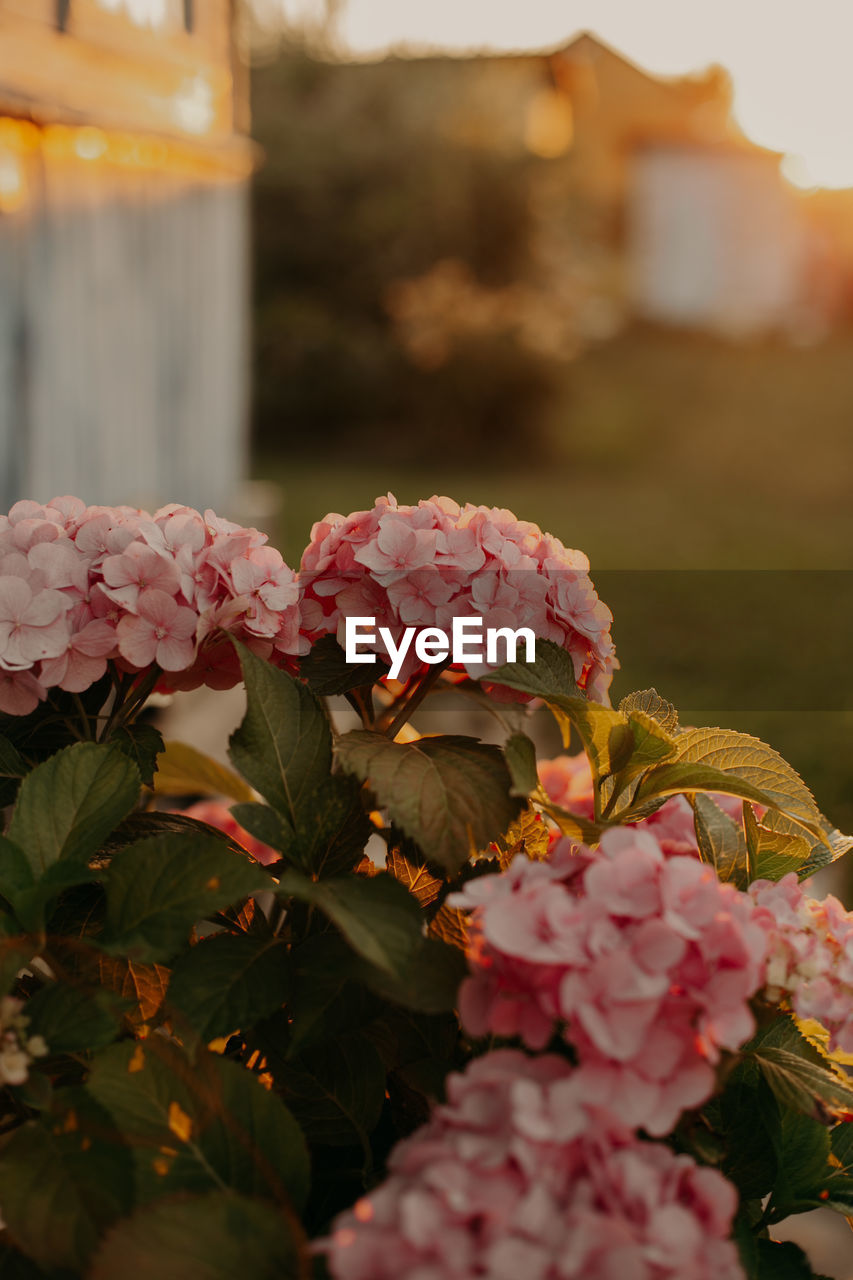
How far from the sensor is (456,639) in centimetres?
80

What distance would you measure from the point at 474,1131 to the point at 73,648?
408 millimetres

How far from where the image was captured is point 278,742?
74 centimetres

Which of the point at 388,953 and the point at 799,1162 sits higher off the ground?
the point at 388,953

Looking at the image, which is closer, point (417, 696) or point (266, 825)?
point (266, 825)

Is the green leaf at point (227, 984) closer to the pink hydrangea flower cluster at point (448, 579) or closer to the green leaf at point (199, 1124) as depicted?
the green leaf at point (199, 1124)

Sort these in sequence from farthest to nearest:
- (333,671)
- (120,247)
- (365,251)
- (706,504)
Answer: (365,251), (706,504), (120,247), (333,671)

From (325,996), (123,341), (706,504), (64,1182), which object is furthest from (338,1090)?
(706,504)

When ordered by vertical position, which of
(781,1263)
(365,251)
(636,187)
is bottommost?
(365,251)

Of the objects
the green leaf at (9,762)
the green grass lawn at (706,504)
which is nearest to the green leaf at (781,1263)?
the green leaf at (9,762)

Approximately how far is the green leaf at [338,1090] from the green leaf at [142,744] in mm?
221

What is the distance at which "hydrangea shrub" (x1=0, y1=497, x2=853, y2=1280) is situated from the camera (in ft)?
1.75

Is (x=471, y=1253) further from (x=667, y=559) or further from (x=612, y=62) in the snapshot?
(x=612, y=62)

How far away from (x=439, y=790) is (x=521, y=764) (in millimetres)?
57

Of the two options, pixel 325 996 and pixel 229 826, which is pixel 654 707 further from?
pixel 229 826
